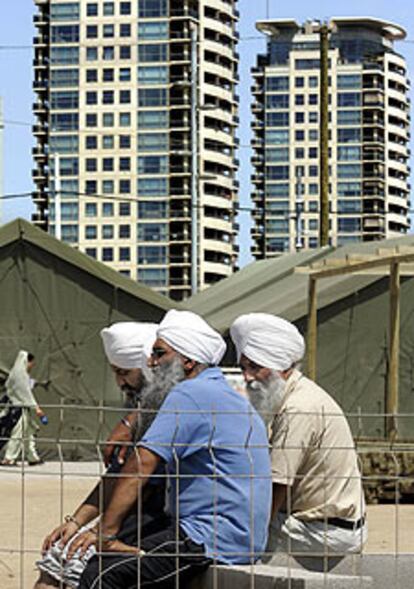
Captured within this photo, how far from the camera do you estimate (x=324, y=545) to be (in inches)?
233

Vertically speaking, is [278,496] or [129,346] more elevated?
[129,346]

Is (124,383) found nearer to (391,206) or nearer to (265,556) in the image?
(265,556)

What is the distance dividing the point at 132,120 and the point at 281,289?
10895 centimetres

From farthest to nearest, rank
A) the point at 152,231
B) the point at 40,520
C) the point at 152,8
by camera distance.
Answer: the point at 152,8 → the point at 152,231 → the point at 40,520

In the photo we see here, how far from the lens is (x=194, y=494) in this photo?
5535 millimetres

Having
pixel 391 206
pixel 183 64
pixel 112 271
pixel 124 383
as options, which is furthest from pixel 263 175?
pixel 124 383

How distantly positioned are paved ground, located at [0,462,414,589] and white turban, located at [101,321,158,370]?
247cm

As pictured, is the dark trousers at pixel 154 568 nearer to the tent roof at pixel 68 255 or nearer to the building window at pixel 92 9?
the tent roof at pixel 68 255

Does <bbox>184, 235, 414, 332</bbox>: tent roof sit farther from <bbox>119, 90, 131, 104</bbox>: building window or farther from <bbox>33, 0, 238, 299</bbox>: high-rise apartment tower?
<bbox>119, 90, 131, 104</bbox>: building window

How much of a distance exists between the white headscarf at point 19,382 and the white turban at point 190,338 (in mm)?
14913

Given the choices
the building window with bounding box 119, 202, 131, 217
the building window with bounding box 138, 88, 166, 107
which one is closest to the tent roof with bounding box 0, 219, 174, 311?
the building window with bounding box 138, 88, 166, 107

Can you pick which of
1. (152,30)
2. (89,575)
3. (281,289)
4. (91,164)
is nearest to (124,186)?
(91,164)

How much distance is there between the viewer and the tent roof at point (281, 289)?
2208 centimetres

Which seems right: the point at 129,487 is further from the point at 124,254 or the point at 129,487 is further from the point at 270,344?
the point at 124,254
